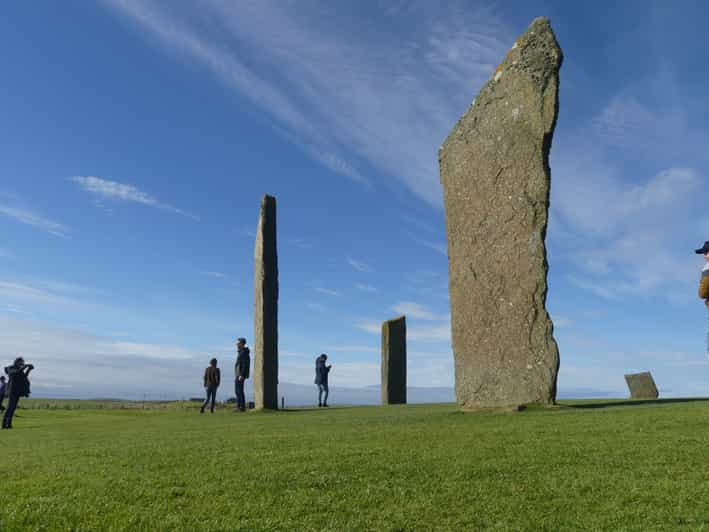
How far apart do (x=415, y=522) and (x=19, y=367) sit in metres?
→ 15.7

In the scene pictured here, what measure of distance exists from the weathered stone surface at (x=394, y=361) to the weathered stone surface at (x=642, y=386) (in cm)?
820

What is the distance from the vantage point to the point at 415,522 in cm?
454

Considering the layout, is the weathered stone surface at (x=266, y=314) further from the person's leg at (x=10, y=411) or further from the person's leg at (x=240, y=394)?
the person's leg at (x=10, y=411)

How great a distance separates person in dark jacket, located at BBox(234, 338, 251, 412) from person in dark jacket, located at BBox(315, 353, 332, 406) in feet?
13.5

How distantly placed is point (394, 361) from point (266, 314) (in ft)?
20.7

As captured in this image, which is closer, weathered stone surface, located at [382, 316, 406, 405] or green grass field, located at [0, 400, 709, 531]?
green grass field, located at [0, 400, 709, 531]

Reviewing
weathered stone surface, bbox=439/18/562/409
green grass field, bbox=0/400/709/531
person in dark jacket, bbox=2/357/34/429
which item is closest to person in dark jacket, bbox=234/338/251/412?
person in dark jacket, bbox=2/357/34/429

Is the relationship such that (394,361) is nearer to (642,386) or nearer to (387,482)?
(642,386)

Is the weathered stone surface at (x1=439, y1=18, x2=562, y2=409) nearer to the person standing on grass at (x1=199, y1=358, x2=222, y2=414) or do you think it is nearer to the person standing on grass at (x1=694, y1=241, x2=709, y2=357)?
the person standing on grass at (x1=694, y1=241, x2=709, y2=357)

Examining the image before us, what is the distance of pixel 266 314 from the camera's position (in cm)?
1983

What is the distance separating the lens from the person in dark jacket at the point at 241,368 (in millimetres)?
19359

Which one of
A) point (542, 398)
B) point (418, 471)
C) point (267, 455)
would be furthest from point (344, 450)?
point (542, 398)

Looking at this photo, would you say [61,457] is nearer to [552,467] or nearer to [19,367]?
[552,467]

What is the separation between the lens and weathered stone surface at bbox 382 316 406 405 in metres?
23.5
